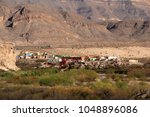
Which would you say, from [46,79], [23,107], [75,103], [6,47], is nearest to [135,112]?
[75,103]

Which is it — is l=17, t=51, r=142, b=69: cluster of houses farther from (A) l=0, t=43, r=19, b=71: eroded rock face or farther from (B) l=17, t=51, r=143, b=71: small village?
(A) l=0, t=43, r=19, b=71: eroded rock face

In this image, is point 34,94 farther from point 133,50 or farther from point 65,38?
point 65,38

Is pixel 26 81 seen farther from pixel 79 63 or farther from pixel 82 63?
pixel 82 63

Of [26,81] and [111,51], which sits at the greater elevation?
[26,81]

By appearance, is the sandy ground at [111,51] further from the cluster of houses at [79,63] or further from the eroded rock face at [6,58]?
the eroded rock face at [6,58]

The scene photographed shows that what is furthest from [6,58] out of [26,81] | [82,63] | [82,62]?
[82,62]

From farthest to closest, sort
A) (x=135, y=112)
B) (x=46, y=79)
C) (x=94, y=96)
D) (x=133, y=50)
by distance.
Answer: (x=133, y=50)
(x=46, y=79)
(x=94, y=96)
(x=135, y=112)

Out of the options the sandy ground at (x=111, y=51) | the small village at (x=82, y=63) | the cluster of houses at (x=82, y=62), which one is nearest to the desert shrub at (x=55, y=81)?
the small village at (x=82, y=63)

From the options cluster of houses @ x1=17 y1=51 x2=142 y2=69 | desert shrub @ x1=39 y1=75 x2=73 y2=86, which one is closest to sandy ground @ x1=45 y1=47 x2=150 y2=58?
cluster of houses @ x1=17 y1=51 x2=142 y2=69

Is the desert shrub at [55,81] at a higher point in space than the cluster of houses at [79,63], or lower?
higher

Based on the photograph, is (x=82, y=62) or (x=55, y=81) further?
(x=82, y=62)

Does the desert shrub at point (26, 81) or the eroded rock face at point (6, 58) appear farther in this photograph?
the eroded rock face at point (6, 58)
